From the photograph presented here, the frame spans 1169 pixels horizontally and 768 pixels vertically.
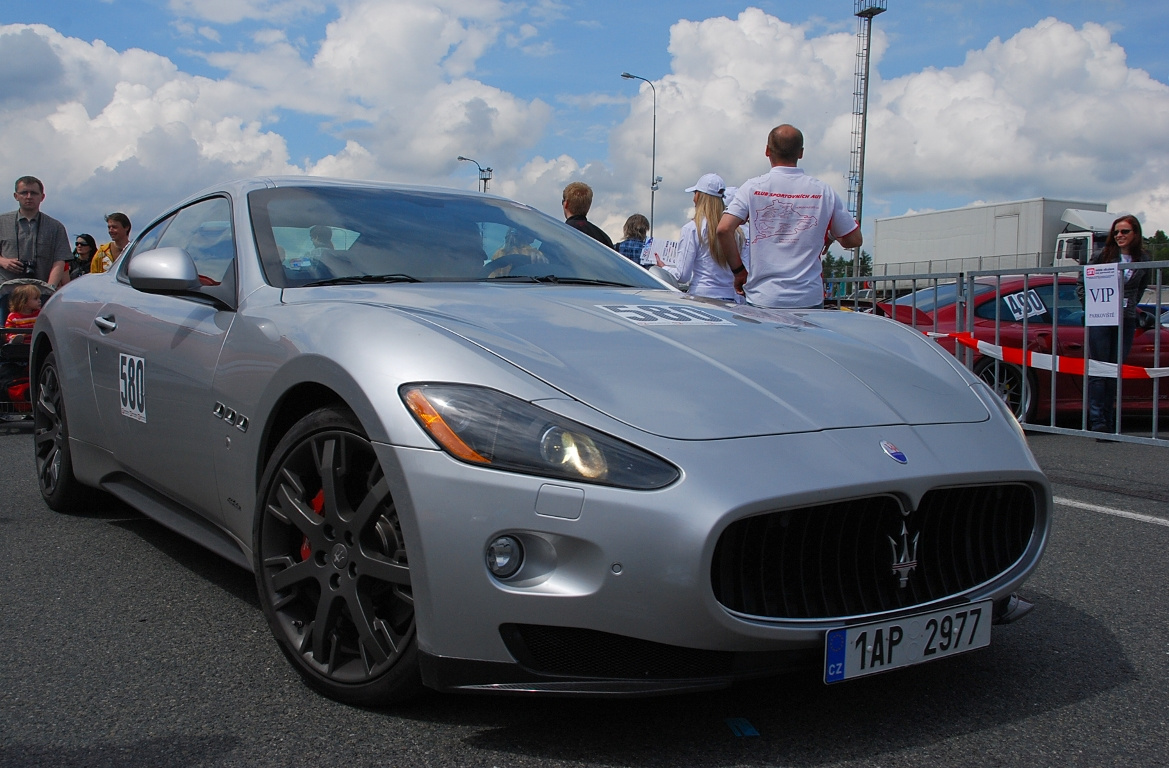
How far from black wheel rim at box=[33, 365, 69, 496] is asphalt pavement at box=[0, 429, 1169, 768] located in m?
1.10

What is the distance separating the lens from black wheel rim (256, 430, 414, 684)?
227cm

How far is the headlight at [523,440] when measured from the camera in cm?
205

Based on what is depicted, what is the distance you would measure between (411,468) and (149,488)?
6.18 ft

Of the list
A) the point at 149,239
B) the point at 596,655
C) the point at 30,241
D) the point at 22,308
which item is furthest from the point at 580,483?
the point at 30,241

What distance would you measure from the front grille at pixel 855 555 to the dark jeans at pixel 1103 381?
5.12 metres

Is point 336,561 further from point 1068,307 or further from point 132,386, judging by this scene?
point 1068,307

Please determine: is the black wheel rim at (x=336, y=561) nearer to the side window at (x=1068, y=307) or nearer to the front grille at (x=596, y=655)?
the front grille at (x=596, y=655)

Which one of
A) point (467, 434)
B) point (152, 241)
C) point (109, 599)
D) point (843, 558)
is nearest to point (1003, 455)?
point (843, 558)

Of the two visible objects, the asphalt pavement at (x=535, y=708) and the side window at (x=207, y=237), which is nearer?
the asphalt pavement at (x=535, y=708)

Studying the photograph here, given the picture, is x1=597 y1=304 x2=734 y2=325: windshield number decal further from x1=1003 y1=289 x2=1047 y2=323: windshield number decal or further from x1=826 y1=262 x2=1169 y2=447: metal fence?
x1=1003 y1=289 x2=1047 y2=323: windshield number decal

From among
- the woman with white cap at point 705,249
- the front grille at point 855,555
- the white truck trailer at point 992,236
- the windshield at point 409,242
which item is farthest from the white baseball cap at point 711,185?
the white truck trailer at point 992,236

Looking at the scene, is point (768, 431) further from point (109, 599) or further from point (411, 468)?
point (109, 599)

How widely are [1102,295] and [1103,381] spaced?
619 millimetres

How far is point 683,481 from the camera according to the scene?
2021 mm
